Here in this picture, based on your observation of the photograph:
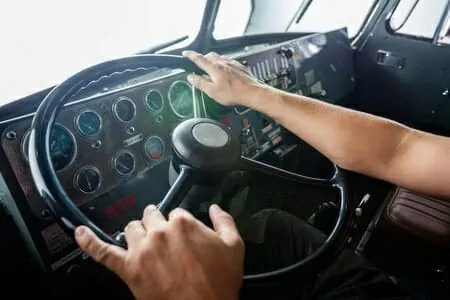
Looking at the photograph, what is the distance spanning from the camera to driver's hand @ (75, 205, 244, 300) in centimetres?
55

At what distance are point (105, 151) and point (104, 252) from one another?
476mm

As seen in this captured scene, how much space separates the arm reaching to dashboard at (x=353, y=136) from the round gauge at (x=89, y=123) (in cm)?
28

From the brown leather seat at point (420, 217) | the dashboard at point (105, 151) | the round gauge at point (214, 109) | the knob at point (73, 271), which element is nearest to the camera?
the dashboard at point (105, 151)

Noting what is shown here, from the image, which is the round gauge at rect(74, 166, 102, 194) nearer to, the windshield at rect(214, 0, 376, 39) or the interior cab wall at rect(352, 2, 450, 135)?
the windshield at rect(214, 0, 376, 39)

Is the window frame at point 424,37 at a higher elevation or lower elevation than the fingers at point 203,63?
lower

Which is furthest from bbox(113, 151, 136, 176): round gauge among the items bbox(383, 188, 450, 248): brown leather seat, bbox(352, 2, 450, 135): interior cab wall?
bbox(352, 2, 450, 135): interior cab wall

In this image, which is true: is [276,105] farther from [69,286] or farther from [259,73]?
[69,286]

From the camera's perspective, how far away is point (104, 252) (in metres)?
0.55

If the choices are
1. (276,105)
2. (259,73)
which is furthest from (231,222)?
(259,73)

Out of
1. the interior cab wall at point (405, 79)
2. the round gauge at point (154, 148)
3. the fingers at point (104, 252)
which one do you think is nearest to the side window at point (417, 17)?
the interior cab wall at point (405, 79)

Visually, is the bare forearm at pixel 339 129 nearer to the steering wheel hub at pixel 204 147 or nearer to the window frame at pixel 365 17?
the steering wheel hub at pixel 204 147

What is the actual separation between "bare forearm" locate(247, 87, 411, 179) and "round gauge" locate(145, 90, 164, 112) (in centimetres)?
29

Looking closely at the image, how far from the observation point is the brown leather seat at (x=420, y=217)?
1.52 metres

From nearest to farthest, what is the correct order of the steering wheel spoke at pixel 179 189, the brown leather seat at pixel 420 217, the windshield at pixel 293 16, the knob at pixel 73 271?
the steering wheel spoke at pixel 179 189
the knob at pixel 73 271
the brown leather seat at pixel 420 217
the windshield at pixel 293 16
